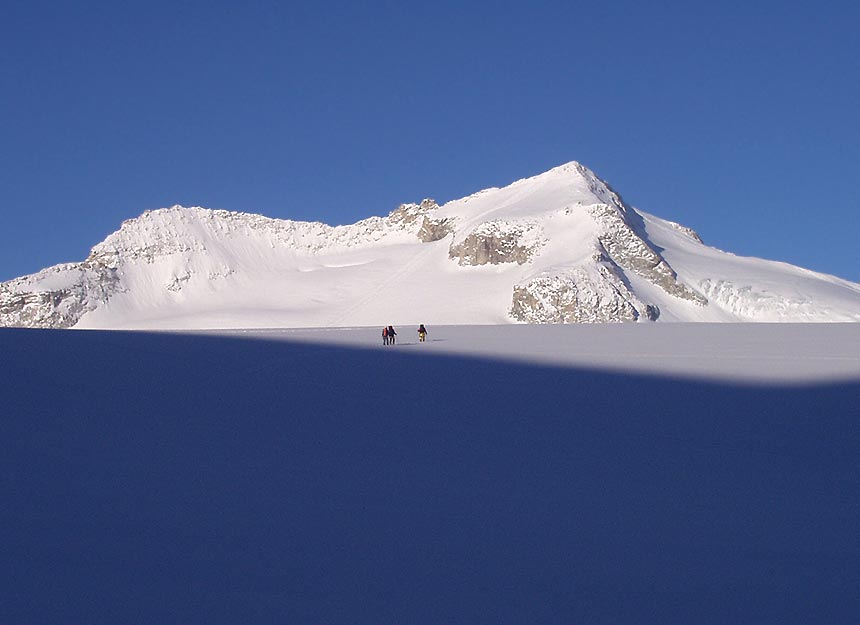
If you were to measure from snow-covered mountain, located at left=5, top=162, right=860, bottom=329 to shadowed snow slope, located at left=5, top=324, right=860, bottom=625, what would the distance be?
71.8 metres

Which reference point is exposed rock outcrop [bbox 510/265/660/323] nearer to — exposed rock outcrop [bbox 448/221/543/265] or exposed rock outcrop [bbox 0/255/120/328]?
exposed rock outcrop [bbox 448/221/543/265]

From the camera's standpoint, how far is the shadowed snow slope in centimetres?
551

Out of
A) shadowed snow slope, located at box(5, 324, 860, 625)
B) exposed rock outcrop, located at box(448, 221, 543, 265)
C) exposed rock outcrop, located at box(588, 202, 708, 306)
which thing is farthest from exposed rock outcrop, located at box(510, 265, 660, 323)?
shadowed snow slope, located at box(5, 324, 860, 625)

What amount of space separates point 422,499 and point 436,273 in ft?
317

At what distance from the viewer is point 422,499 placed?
24.3 feet

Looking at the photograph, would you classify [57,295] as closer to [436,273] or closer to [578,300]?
[436,273]

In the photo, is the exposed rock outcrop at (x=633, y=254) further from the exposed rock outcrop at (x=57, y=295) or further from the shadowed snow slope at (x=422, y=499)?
the shadowed snow slope at (x=422, y=499)

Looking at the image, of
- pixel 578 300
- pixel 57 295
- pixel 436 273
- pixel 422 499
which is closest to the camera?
pixel 422 499

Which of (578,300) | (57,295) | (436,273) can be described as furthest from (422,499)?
(57,295)

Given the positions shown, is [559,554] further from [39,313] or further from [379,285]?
[39,313]

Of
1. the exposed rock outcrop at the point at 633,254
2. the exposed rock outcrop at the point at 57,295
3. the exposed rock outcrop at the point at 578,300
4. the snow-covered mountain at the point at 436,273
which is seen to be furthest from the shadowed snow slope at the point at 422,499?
Answer: the exposed rock outcrop at the point at 57,295

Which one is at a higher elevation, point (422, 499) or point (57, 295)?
point (57, 295)

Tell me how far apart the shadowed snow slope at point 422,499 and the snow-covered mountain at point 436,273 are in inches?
2828

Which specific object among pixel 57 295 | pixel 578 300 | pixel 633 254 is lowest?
pixel 578 300
